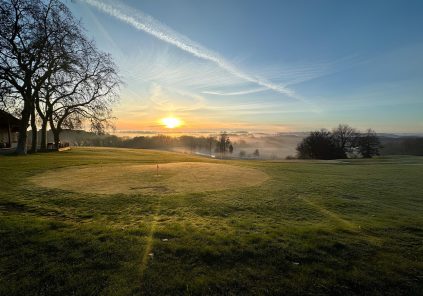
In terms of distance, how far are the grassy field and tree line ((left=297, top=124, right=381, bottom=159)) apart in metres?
74.8

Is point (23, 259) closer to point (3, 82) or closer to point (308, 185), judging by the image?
point (308, 185)

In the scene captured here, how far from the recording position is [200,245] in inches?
218

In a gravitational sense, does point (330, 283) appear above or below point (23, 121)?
below

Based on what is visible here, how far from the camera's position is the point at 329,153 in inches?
3066

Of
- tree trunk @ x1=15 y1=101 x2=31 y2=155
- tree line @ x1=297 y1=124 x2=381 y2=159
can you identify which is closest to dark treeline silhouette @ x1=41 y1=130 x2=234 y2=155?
tree line @ x1=297 y1=124 x2=381 y2=159

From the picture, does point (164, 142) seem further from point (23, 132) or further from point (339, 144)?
point (23, 132)

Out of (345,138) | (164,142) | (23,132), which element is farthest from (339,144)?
(164,142)

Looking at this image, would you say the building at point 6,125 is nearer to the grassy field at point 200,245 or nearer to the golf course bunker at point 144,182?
the golf course bunker at point 144,182

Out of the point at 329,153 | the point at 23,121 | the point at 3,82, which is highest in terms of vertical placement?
the point at 3,82

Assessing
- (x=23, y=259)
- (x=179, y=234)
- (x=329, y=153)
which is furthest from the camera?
(x=329, y=153)

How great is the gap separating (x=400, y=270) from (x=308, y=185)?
28.7 feet

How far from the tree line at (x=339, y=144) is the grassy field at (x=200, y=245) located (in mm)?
74764

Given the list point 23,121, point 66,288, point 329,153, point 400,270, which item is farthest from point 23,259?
point 329,153

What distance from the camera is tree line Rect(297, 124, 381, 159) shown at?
3115 inches
